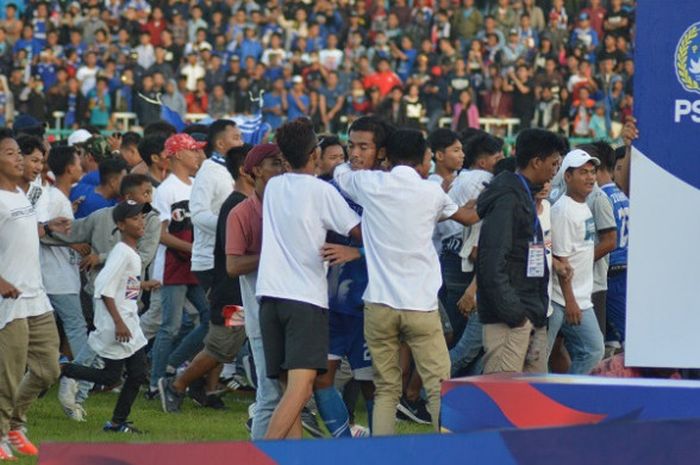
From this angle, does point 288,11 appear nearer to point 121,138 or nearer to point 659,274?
point 121,138

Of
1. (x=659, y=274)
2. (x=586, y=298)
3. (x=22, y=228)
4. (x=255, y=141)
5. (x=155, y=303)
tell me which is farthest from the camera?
(x=255, y=141)

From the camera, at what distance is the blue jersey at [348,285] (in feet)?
30.5

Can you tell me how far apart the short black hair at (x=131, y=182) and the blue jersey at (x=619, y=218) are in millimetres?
3168

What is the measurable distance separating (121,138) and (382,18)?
17395 millimetres

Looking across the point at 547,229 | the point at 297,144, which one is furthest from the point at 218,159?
the point at 297,144

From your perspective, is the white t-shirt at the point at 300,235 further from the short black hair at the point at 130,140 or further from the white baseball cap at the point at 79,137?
the white baseball cap at the point at 79,137

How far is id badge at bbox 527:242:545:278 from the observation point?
903 cm

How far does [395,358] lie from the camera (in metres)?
8.86

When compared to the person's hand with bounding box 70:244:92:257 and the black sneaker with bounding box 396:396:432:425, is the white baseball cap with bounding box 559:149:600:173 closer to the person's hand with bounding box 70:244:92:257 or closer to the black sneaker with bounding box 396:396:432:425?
the black sneaker with bounding box 396:396:432:425

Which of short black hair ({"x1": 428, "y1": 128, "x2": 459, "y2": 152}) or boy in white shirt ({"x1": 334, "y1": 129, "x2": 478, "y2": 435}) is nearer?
boy in white shirt ({"x1": 334, "y1": 129, "x2": 478, "y2": 435})

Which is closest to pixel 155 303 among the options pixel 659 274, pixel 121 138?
pixel 121 138

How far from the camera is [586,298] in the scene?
1074cm

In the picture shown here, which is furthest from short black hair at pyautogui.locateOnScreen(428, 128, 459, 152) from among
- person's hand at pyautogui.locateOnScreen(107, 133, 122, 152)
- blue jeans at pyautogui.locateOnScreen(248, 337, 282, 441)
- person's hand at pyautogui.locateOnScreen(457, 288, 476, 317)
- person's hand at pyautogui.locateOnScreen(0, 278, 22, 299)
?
person's hand at pyautogui.locateOnScreen(107, 133, 122, 152)

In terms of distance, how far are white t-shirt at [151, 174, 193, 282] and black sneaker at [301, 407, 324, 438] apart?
2468 mm
